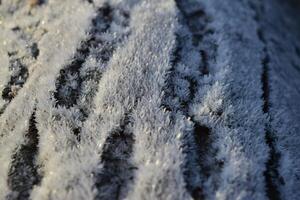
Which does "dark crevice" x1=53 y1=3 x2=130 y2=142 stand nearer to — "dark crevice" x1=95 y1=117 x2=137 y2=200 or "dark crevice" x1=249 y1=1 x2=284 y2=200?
"dark crevice" x1=95 y1=117 x2=137 y2=200

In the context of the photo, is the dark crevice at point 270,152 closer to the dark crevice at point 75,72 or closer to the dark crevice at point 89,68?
the dark crevice at point 89,68

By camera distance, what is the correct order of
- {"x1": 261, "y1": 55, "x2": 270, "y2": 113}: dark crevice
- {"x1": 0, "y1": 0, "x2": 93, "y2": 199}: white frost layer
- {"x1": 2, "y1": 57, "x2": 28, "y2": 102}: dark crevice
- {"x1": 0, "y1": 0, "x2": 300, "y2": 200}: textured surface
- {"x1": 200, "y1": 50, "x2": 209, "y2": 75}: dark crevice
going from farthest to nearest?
{"x1": 200, "y1": 50, "x2": 209, "y2": 75}: dark crevice
{"x1": 261, "y1": 55, "x2": 270, "y2": 113}: dark crevice
{"x1": 2, "y1": 57, "x2": 28, "y2": 102}: dark crevice
{"x1": 0, "y1": 0, "x2": 93, "y2": 199}: white frost layer
{"x1": 0, "y1": 0, "x2": 300, "y2": 200}: textured surface

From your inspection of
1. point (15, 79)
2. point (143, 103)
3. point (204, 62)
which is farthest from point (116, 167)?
point (204, 62)

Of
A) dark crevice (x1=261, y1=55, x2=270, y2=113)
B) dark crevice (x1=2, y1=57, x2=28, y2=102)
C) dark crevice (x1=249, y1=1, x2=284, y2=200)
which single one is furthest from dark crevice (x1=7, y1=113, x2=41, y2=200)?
dark crevice (x1=261, y1=55, x2=270, y2=113)

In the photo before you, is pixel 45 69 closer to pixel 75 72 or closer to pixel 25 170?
pixel 75 72

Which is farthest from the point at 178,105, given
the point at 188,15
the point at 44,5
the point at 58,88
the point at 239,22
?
the point at 44,5

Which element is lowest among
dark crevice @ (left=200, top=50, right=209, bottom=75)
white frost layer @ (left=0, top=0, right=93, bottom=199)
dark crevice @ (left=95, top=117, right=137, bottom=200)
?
dark crevice @ (left=200, top=50, right=209, bottom=75)
